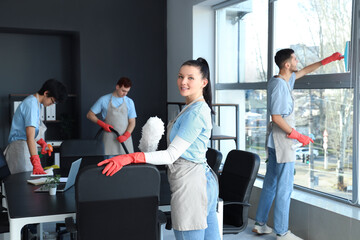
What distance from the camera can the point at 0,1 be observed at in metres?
5.19

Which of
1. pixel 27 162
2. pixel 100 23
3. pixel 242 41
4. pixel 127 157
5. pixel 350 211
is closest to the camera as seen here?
pixel 127 157

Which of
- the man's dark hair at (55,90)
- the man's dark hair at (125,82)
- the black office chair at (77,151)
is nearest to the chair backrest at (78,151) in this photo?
the black office chair at (77,151)

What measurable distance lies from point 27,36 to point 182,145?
4479mm

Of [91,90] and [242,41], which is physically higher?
[242,41]

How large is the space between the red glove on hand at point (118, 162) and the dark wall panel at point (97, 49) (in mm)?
3871

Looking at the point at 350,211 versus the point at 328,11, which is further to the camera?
the point at 328,11

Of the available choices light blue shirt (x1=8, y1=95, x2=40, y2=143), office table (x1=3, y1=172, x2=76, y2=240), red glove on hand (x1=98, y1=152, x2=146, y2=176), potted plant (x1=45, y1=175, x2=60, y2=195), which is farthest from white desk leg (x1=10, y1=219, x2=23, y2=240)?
light blue shirt (x1=8, y1=95, x2=40, y2=143)

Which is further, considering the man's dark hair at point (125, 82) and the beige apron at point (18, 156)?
the man's dark hair at point (125, 82)

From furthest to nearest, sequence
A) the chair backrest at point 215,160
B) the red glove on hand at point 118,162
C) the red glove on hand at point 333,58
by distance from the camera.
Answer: the red glove on hand at point 333,58
the chair backrest at point 215,160
the red glove on hand at point 118,162

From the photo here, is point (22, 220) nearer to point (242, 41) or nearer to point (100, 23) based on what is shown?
point (242, 41)

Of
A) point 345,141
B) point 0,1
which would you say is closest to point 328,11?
point 345,141

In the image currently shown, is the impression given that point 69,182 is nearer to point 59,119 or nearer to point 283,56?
point 283,56

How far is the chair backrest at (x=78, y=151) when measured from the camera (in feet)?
12.3

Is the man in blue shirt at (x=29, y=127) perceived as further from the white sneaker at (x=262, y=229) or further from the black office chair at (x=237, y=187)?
the white sneaker at (x=262, y=229)
